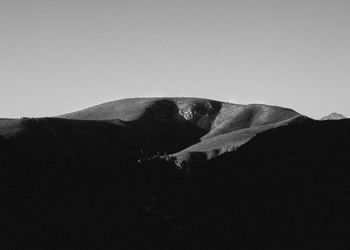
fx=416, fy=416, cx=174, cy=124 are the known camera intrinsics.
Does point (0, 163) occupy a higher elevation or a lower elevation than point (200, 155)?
higher

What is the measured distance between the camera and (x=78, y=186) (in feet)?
224

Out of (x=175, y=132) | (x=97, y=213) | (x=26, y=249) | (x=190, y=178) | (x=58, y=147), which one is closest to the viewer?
(x=26, y=249)

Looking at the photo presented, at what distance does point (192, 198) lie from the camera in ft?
192

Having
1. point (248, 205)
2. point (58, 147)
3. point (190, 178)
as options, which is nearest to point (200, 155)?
point (58, 147)

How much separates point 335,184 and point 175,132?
140 metres

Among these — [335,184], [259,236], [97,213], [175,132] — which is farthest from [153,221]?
[175,132]

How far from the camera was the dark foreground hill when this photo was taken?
154 ft

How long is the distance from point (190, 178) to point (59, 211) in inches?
800

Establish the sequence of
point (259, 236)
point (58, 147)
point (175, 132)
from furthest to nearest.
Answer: point (175, 132) → point (58, 147) → point (259, 236)

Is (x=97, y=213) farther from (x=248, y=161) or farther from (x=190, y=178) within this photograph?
(x=248, y=161)

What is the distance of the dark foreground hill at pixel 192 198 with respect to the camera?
1849 inches

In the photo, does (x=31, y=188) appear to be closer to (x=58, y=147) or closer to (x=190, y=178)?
(x=190, y=178)

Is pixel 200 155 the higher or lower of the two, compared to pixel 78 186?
lower

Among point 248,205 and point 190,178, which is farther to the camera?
point 190,178
